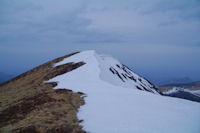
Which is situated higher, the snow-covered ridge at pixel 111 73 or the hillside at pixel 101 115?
the snow-covered ridge at pixel 111 73

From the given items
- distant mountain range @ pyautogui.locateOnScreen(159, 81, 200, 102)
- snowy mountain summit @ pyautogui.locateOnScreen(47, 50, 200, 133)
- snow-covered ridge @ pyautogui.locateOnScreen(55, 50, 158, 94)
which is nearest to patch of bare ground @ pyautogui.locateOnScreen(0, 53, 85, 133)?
snowy mountain summit @ pyautogui.locateOnScreen(47, 50, 200, 133)

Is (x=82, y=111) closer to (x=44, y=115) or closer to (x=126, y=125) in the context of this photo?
(x=44, y=115)

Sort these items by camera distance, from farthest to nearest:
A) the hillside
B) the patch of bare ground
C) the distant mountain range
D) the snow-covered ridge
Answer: the distant mountain range
the snow-covered ridge
the hillside
the patch of bare ground

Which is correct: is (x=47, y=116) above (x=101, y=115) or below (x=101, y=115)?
above

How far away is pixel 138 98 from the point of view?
41.5 ft

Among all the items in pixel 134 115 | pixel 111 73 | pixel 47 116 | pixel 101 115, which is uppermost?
pixel 111 73

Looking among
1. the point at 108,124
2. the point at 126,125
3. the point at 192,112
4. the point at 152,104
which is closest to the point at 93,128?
the point at 108,124

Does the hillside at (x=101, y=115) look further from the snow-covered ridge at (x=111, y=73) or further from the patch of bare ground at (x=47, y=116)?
the snow-covered ridge at (x=111, y=73)

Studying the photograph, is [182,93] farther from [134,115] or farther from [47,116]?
[47,116]

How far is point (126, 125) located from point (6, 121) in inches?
303

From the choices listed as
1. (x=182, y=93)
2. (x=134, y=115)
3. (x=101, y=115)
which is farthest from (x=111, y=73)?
(x=182, y=93)

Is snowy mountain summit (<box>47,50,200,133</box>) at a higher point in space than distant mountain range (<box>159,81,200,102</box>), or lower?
lower

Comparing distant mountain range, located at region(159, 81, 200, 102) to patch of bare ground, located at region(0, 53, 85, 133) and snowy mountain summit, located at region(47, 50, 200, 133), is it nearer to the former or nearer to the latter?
snowy mountain summit, located at region(47, 50, 200, 133)

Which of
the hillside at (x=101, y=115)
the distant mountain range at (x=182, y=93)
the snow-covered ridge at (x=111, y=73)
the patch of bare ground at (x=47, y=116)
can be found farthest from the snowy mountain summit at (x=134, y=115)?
the distant mountain range at (x=182, y=93)
